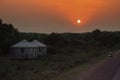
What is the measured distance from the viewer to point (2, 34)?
53812mm

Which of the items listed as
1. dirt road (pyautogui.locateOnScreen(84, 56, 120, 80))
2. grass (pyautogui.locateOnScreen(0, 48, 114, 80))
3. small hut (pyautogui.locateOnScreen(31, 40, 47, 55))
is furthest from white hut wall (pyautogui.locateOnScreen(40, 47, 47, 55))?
dirt road (pyautogui.locateOnScreen(84, 56, 120, 80))

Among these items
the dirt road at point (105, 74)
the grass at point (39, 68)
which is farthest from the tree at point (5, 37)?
the dirt road at point (105, 74)

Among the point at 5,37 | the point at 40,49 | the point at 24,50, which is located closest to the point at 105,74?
the point at 24,50

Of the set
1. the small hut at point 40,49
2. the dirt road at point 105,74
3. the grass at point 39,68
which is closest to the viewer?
the dirt road at point 105,74

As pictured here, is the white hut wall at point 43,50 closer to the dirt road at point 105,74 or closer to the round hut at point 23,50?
the round hut at point 23,50

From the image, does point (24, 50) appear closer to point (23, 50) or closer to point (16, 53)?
point (23, 50)

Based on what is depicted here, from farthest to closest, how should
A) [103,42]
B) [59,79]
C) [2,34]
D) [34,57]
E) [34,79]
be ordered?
[103,42]
[2,34]
[34,57]
[34,79]
[59,79]

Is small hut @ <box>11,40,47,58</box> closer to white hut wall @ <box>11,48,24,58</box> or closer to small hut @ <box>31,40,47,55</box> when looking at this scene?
white hut wall @ <box>11,48,24,58</box>

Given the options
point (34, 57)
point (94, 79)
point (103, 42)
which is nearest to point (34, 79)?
point (94, 79)

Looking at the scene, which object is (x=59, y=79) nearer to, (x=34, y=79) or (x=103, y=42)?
(x=34, y=79)

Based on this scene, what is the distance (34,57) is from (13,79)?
27545 millimetres

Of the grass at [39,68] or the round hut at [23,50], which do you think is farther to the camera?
the round hut at [23,50]

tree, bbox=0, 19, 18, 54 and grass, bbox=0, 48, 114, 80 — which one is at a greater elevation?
tree, bbox=0, 19, 18, 54

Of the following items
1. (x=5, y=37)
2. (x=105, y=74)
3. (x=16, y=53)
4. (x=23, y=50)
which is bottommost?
(x=16, y=53)
